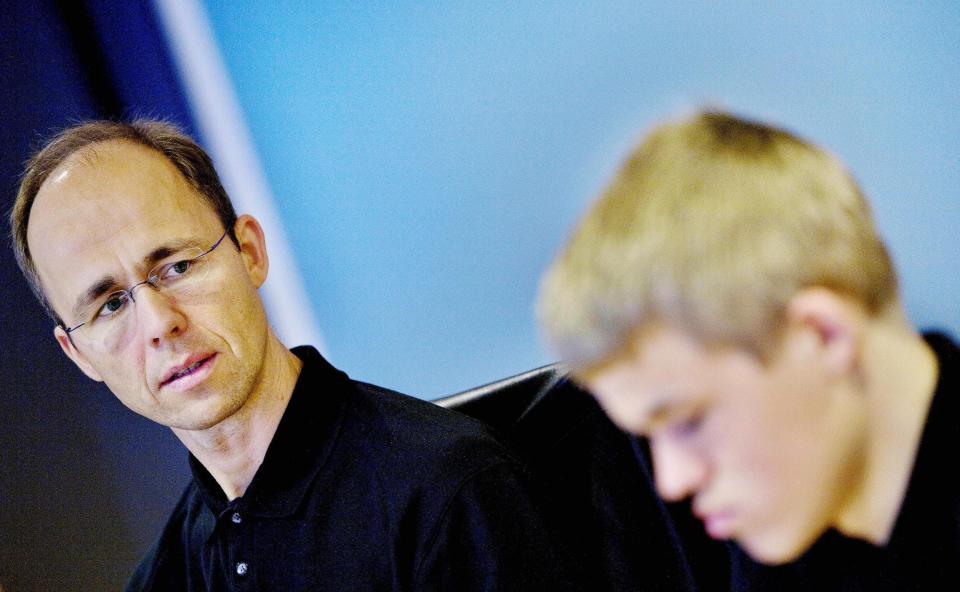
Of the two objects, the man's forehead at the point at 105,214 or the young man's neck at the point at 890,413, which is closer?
the young man's neck at the point at 890,413

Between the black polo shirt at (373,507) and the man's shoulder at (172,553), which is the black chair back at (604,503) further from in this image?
the man's shoulder at (172,553)

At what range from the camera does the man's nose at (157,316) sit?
122 cm

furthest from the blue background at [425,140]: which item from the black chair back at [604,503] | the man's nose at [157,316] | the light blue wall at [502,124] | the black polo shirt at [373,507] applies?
the man's nose at [157,316]

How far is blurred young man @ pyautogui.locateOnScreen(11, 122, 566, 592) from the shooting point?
1185mm

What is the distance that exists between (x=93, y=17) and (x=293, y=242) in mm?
636

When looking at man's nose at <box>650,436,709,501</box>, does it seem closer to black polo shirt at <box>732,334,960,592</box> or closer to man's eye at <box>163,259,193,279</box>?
black polo shirt at <box>732,334,960,592</box>

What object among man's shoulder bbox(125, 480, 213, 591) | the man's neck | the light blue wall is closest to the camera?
the light blue wall

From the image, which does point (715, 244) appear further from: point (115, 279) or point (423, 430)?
point (115, 279)

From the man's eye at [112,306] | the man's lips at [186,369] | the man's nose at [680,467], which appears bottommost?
the man's nose at [680,467]

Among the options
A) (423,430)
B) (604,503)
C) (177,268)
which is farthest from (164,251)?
(604,503)

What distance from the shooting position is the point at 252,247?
1.41m

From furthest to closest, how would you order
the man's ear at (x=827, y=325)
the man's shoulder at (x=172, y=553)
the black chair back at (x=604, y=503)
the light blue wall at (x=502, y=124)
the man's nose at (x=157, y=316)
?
the man's shoulder at (x=172, y=553), the man's nose at (x=157, y=316), the black chair back at (x=604, y=503), the light blue wall at (x=502, y=124), the man's ear at (x=827, y=325)

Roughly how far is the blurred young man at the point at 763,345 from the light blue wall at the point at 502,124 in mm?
182

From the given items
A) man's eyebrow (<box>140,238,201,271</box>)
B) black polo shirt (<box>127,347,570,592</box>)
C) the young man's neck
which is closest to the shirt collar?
black polo shirt (<box>127,347,570,592</box>)
